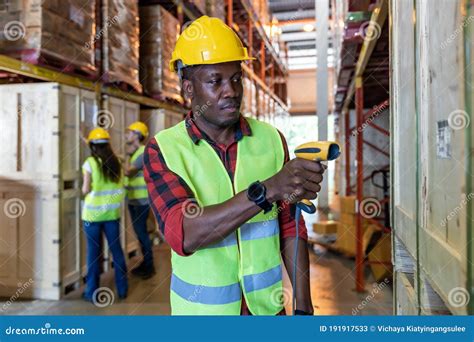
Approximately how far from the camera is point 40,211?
4.73 metres

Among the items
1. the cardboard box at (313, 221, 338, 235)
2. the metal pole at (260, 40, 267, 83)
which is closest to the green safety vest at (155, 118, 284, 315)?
the cardboard box at (313, 221, 338, 235)

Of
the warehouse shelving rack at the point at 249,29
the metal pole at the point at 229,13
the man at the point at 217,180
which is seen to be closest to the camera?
the man at the point at 217,180

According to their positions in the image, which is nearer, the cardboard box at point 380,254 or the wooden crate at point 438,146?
the wooden crate at point 438,146

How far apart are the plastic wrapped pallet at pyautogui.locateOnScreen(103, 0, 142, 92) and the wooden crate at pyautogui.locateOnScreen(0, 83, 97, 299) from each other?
809 millimetres

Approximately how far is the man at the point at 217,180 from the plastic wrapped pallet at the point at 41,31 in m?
3.03

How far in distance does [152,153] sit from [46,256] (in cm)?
370

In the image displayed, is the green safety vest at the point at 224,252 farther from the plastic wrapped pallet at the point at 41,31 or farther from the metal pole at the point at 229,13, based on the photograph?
the metal pole at the point at 229,13

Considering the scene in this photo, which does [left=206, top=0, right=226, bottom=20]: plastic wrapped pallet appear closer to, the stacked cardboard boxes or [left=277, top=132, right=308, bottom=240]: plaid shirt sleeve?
the stacked cardboard boxes

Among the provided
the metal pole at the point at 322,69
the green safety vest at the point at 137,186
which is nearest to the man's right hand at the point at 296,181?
the green safety vest at the point at 137,186

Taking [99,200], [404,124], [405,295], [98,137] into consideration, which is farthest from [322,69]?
[405,295]

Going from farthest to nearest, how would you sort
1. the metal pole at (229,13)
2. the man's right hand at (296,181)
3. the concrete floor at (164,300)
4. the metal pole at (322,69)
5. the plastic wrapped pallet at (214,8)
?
the metal pole at (229,13)
the plastic wrapped pallet at (214,8)
the metal pole at (322,69)
the concrete floor at (164,300)
the man's right hand at (296,181)

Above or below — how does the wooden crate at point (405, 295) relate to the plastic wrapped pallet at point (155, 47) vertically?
below

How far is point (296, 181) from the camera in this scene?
130cm

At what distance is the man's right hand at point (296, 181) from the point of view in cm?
130
